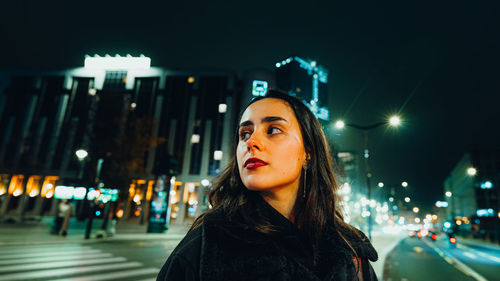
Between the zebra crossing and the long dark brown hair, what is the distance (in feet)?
24.7

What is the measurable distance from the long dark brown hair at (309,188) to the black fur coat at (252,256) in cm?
14

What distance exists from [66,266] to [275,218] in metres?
10.4

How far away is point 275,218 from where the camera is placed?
5.37 feet

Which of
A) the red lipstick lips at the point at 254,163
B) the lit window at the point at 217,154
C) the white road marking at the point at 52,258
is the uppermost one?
the lit window at the point at 217,154

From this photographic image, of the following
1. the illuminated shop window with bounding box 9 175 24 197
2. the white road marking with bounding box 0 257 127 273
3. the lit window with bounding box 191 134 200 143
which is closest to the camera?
the white road marking with bounding box 0 257 127 273

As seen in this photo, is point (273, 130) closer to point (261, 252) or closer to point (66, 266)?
point (261, 252)

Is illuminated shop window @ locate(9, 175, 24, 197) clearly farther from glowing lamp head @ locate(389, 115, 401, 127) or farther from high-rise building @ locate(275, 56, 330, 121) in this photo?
high-rise building @ locate(275, 56, 330, 121)

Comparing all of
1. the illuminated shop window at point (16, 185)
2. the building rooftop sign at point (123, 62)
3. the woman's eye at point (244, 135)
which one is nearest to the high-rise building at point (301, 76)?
the building rooftop sign at point (123, 62)

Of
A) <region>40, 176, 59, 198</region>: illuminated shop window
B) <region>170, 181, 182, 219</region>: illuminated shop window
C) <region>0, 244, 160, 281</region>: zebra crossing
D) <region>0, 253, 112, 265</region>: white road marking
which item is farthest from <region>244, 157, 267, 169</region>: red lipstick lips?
<region>40, 176, 59, 198</region>: illuminated shop window

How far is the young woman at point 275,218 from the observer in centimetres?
132

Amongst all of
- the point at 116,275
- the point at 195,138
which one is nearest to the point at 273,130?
the point at 116,275

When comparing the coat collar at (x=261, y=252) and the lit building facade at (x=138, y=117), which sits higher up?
the lit building facade at (x=138, y=117)

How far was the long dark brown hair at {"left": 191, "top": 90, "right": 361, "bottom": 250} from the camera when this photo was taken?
182 centimetres

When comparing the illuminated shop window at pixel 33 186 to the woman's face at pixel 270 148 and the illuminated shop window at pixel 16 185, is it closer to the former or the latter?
the illuminated shop window at pixel 16 185
